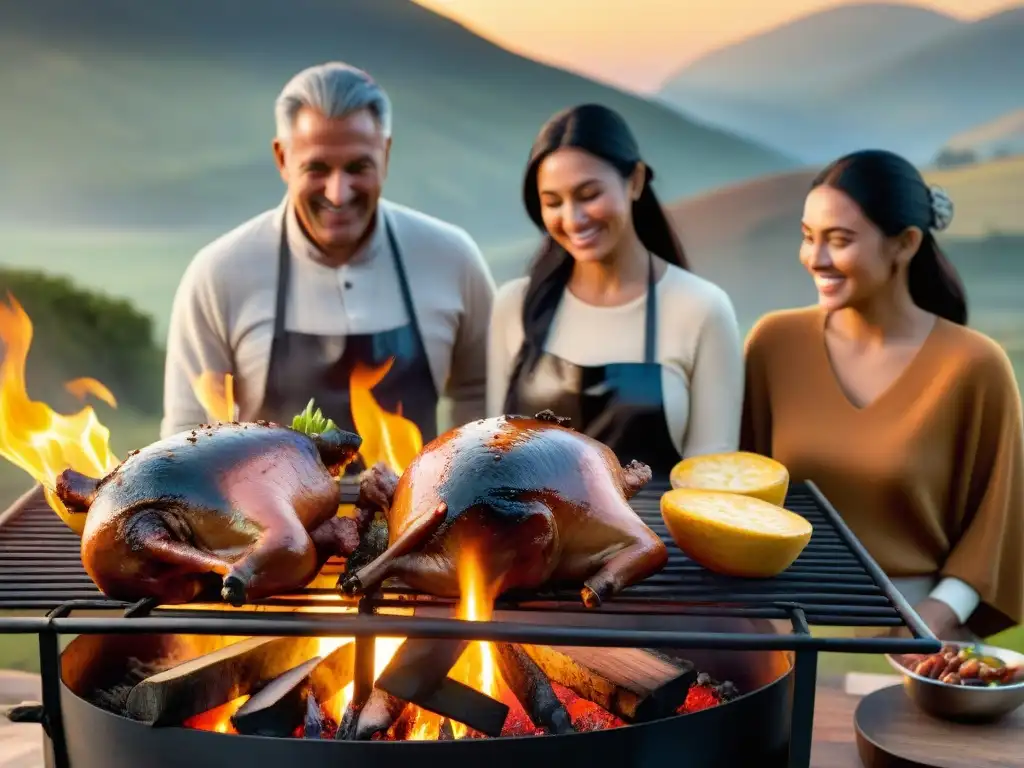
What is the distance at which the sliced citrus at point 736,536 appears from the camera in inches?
66.0

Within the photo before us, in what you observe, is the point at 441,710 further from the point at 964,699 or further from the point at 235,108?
the point at 235,108

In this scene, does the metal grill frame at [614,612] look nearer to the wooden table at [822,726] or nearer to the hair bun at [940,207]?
the wooden table at [822,726]

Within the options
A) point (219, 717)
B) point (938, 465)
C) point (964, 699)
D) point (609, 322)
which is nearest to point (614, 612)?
point (219, 717)

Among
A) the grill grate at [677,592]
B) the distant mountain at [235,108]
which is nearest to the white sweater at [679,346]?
the grill grate at [677,592]

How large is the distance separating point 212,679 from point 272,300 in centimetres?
162

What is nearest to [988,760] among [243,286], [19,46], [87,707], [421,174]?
[87,707]

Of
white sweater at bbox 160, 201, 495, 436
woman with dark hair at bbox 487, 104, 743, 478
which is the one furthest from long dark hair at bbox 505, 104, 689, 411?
white sweater at bbox 160, 201, 495, 436

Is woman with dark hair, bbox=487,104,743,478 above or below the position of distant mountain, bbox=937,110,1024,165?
below

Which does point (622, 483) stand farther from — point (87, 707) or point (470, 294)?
point (470, 294)

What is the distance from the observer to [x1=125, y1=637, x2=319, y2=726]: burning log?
1.77 metres

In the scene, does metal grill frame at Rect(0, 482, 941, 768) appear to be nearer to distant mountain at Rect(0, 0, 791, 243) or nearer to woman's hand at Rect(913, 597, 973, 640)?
woman's hand at Rect(913, 597, 973, 640)

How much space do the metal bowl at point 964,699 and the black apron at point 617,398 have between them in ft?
3.25

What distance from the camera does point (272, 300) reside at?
322cm

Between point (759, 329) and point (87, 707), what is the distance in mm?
2324
